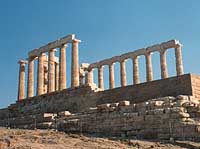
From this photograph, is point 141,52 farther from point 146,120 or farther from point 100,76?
point 146,120

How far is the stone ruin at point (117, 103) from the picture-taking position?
19797 mm

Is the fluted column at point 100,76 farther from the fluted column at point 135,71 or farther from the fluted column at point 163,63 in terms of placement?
the fluted column at point 163,63

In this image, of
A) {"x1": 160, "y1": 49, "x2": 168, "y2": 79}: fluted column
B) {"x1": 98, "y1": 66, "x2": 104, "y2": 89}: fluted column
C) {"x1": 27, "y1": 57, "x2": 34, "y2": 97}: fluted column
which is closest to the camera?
{"x1": 160, "y1": 49, "x2": 168, "y2": 79}: fluted column

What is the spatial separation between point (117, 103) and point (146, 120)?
3963 millimetres

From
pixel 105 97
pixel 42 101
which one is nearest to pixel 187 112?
pixel 105 97

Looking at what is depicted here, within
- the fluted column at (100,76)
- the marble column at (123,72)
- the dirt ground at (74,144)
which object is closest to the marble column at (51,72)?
the fluted column at (100,76)

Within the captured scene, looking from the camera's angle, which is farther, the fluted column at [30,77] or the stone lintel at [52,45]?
the fluted column at [30,77]

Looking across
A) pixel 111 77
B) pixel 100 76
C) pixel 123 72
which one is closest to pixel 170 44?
pixel 123 72

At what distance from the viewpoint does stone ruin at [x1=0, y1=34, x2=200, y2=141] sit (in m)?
19.8

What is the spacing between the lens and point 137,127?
2073 centimetres

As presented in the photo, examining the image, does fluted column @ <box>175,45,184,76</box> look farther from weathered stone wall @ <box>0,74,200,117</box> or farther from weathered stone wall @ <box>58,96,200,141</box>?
weathered stone wall @ <box>58,96,200,141</box>

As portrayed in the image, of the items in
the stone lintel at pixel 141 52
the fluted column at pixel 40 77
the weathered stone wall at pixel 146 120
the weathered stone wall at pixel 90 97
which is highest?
the stone lintel at pixel 141 52

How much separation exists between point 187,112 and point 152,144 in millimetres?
3815

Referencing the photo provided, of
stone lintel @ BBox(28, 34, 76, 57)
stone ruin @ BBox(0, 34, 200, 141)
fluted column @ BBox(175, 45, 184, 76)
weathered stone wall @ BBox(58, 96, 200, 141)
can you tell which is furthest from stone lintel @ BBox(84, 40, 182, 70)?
weathered stone wall @ BBox(58, 96, 200, 141)
